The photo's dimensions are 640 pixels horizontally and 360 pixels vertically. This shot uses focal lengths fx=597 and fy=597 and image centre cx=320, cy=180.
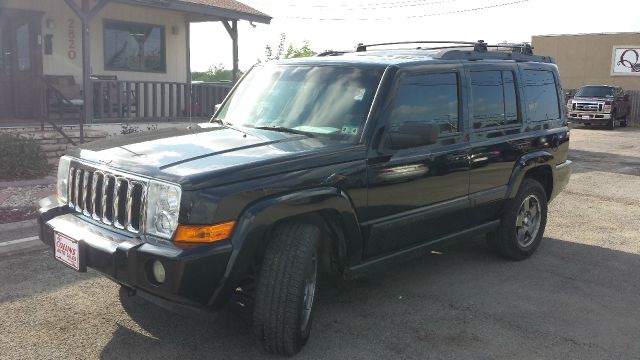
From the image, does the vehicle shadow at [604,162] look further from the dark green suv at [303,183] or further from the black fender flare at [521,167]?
the dark green suv at [303,183]

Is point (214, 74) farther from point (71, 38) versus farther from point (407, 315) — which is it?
point (407, 315)

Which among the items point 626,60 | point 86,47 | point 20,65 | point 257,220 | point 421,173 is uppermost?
point 626,60

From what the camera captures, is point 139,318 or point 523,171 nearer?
point 139,318

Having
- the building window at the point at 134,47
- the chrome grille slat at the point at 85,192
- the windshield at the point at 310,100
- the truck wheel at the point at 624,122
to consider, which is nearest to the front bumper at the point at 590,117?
the truck wheel at the point at 624,122

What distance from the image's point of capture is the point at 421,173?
172 inches

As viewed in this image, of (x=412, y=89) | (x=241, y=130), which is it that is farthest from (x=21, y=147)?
(x=412, y=89)

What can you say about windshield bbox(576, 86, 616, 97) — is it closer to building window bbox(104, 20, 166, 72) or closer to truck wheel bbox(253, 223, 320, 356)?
building window bbox(104, 20, 166, 72)

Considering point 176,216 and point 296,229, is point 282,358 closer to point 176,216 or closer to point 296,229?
point 296,229

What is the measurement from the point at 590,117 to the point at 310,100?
23257mm

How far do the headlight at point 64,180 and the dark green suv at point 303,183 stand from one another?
2 centimetres

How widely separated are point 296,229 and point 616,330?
2442 mm

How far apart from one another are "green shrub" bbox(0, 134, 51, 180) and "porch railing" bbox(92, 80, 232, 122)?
339 cm

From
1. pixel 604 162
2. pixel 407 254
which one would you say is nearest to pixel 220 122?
pixel 407 254

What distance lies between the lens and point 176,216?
10.4ft
